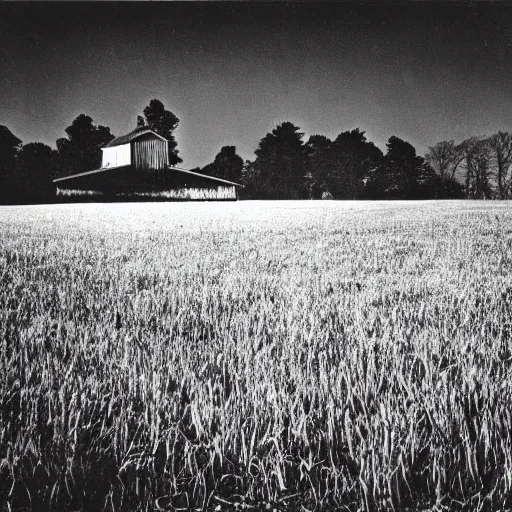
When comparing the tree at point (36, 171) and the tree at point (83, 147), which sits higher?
the tree at point (83, 147)

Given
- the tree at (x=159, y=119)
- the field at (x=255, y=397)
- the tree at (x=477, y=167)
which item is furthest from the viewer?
the tree at (x=159, y=119)

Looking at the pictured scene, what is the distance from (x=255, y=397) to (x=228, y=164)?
63924 millimetres

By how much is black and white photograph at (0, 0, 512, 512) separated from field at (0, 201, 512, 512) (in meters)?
0.01

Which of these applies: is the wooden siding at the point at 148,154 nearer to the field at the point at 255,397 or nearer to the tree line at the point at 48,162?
the tree line at the point at 48,162

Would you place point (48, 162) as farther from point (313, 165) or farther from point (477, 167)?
point (313, 165)

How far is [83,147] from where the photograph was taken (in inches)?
1511

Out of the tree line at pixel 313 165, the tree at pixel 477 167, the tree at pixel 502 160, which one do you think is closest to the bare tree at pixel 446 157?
the tree line at pixel 313 165

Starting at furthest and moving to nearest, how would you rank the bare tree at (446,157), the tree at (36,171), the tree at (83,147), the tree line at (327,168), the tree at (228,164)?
the tree at (228,164), the tree line at (327,168), the tree at (83,147), the bare tree at (446,157), the tree at (36,171)

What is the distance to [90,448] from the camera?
56.4 inches

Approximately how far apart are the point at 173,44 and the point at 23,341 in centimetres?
653

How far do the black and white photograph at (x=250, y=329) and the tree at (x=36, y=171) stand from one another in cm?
2481

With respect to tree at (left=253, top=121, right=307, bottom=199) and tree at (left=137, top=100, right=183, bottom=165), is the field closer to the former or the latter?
tree at (left=137, top=100, right=183, bottom=165)

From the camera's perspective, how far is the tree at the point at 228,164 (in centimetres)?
6306

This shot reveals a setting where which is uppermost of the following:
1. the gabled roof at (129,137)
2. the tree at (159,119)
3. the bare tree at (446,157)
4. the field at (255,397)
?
the tree at (159,119)
